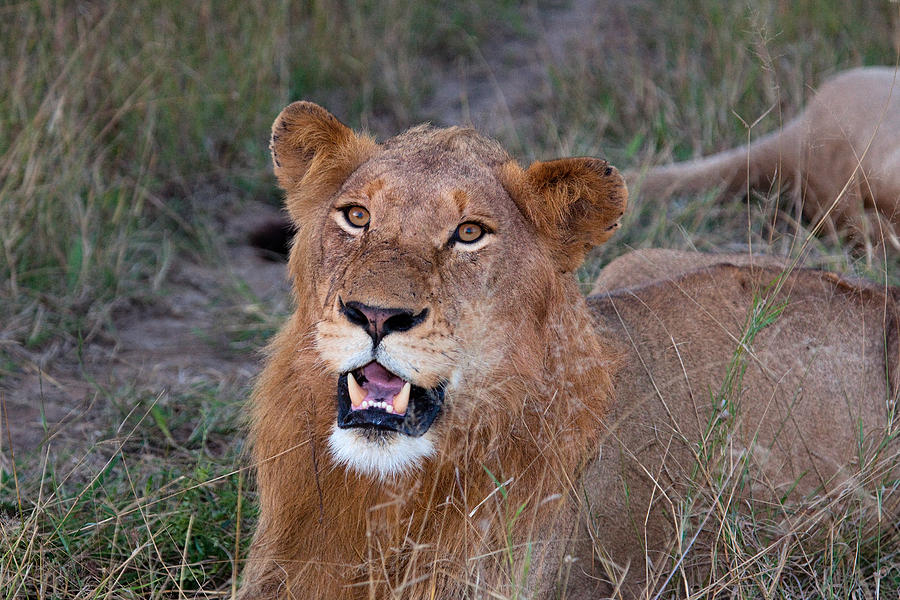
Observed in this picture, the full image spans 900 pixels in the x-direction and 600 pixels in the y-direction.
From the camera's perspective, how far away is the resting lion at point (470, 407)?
2.22 metres

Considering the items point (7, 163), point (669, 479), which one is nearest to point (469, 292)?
point (669, 479)

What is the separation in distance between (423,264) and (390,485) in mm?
519

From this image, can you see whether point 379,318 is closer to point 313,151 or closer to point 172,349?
point 313,151

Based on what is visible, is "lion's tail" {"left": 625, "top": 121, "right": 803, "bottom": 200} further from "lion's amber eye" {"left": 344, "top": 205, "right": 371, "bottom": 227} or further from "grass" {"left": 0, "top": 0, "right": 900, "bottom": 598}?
"lion's amber eye" {"left": 344, "top": 205, "right": 371, "bottom": 227}

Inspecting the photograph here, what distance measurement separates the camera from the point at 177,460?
11.5 ft

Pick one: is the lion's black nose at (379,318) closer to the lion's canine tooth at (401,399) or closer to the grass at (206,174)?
the lion's canine tooth at (401,399)

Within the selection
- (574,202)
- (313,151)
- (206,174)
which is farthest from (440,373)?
(206,174)

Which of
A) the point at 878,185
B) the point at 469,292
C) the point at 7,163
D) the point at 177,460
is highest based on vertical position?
the point at 469,292

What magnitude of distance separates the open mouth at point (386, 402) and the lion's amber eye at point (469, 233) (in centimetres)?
38

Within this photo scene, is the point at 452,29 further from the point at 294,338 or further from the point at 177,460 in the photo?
the point at 294,338

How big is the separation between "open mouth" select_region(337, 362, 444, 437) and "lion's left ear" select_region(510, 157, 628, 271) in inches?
22.1

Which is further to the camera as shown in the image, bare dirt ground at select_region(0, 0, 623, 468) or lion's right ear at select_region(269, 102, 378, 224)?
bare dirt ground at select_region(0, 0, 623, 468)

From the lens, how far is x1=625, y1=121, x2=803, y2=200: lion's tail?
5.14m

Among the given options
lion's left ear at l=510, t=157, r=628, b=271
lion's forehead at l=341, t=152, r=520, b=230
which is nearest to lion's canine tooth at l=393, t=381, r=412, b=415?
lion's forehead at l=341, t=152, r=520, b=230
